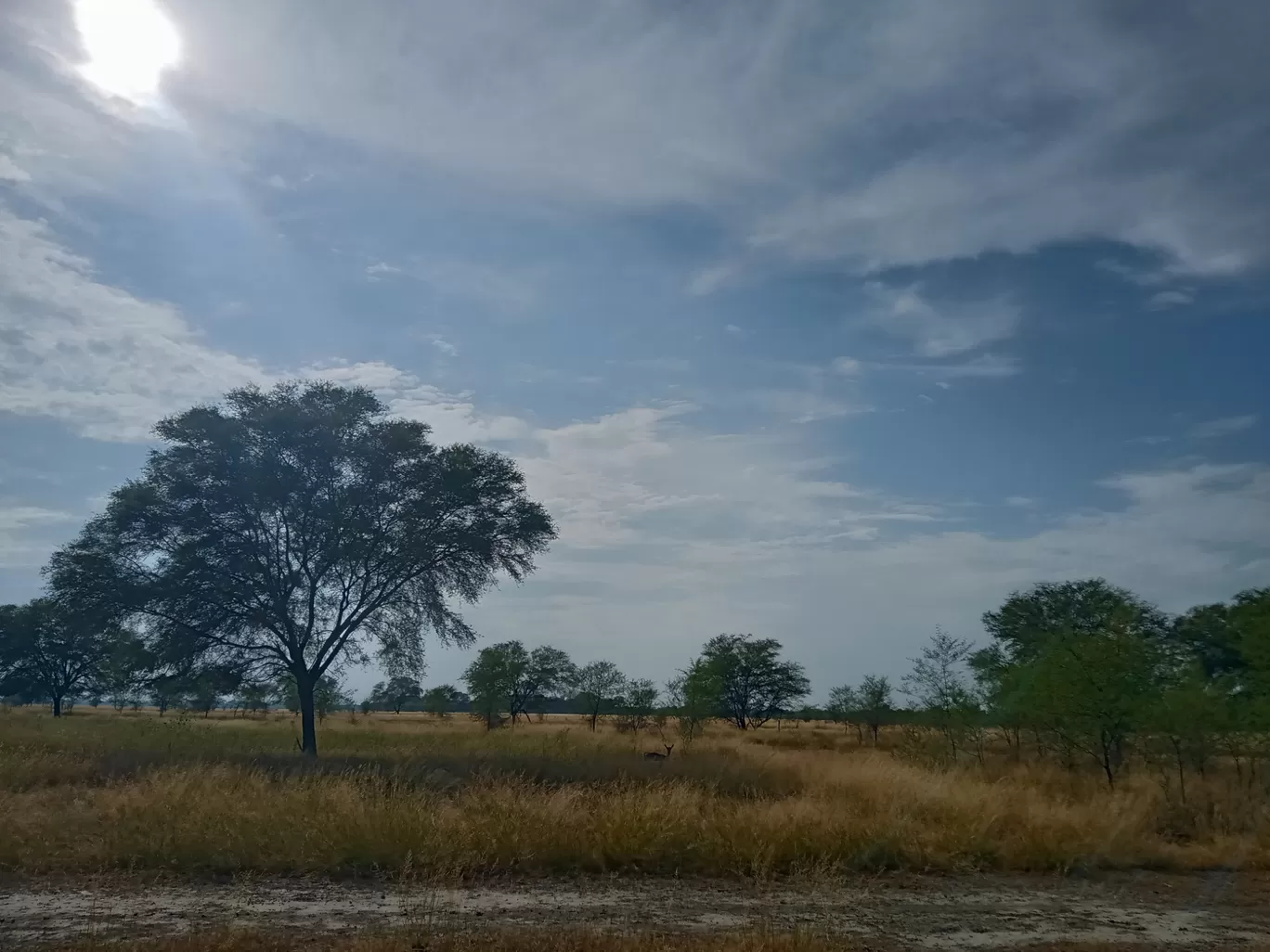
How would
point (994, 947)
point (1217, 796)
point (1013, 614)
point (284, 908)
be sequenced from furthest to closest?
point (1013, 614) < point (1217, 796) < point (284, 908) < point (994, 947)

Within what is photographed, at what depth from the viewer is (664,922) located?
783cm

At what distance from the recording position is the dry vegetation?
9641mm

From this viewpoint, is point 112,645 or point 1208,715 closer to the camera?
point 1208,715

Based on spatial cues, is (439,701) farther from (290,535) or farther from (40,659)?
(290,535)

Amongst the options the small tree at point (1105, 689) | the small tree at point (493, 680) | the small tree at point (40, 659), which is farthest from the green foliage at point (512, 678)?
the small tree at point (1105, 689)

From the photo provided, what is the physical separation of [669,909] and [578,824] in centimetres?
257

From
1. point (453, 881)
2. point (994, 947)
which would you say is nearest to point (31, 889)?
point (453, 881)

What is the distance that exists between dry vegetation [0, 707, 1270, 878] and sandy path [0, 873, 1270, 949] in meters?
0.68

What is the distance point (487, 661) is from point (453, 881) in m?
52.0

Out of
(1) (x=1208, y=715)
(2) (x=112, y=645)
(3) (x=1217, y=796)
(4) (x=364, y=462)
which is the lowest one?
(3) (x=1217, y=796)

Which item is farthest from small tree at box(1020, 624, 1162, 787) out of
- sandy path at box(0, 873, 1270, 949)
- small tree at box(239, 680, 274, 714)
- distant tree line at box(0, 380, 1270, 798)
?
small tree at box(239, 680, 274, 714)

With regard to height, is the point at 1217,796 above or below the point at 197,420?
below

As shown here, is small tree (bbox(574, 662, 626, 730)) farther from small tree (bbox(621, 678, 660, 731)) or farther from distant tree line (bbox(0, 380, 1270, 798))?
distant tree line (bbox(0, 380, 1270, 798))

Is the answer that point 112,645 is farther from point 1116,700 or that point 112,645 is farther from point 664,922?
point 1116,700
